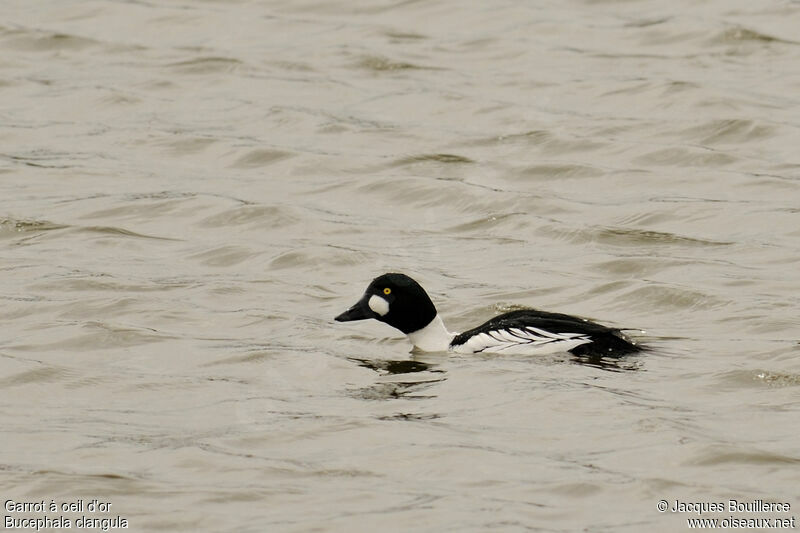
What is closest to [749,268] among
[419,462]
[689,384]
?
[689,384]

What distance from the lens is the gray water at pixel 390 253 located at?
7.86 metres

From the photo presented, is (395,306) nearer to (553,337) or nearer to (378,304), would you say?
(378,304)

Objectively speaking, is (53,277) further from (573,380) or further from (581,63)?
(581,63)

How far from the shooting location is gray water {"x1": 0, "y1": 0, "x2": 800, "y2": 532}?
25.8 ft

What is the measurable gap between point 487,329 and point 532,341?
1.27 feet

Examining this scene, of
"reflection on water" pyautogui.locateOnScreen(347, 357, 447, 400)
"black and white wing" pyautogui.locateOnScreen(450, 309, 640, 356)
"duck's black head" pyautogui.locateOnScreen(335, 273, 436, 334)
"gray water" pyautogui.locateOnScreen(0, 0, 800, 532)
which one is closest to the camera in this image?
"gray water" pyautogui.locateOnScreen(0, 0, 800, 532)

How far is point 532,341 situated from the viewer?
1000cm

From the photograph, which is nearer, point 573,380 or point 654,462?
point 654,462

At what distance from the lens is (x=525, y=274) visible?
1217cm

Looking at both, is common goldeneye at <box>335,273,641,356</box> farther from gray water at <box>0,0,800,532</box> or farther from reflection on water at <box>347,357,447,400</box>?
reflection on water at <box>347,357,447,400</box>

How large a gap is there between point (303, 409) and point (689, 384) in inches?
88.1

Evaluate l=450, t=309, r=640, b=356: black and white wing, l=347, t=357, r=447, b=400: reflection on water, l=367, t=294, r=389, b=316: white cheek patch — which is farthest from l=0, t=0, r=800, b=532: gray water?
l=367, t=294, r=389, b=316: white cheek patch

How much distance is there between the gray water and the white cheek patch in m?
0.31

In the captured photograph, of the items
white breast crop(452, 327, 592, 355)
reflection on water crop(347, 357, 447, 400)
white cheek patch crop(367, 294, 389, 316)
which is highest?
white cheek patch crop(367, 294, 389, 316)
